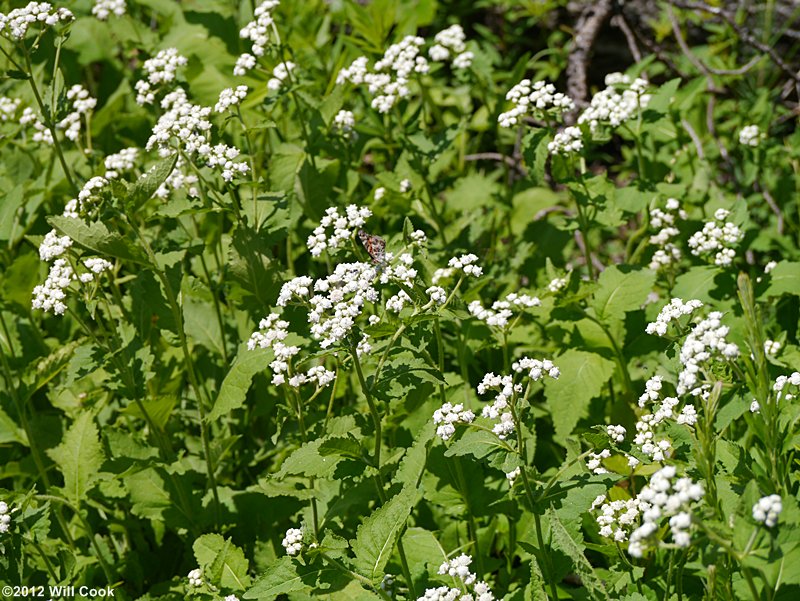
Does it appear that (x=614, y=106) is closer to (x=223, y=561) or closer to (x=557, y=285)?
(x=557, y=285)

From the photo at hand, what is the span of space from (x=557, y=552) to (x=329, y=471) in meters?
0.84

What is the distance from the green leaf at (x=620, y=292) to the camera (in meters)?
3.98

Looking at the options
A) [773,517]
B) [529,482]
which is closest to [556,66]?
[529,482]

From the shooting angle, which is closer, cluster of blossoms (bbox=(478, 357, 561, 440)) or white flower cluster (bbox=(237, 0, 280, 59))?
cluster of blossoms (bbox=(478, 357, 561, 440))

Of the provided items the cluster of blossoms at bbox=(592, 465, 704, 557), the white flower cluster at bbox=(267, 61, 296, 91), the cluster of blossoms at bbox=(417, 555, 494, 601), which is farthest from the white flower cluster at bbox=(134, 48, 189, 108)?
the cluster of blossoms at bbox=(592, 465, 704, 557)

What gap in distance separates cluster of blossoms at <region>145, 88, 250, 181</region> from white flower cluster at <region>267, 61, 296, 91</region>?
2.06 ft

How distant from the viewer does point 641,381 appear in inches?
171

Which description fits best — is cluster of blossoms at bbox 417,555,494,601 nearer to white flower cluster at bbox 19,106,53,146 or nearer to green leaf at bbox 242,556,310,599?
green leaf at bbox 242,556,310,599

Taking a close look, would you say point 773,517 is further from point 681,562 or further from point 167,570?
point 167,570

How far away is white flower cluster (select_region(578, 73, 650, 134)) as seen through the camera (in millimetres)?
4082

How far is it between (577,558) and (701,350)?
690 millimetres

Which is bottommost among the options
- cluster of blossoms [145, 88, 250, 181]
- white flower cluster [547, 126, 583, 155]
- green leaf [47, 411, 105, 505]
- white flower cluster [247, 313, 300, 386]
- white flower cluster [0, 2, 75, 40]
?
green leaf [47, 411, 105, 505]

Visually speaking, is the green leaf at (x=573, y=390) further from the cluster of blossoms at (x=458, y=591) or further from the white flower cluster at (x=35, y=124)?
the white flower cluster at (x=35, y=124)

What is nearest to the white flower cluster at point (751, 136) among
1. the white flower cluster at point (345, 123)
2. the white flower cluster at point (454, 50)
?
the white flower cluster at point (454, 50)
